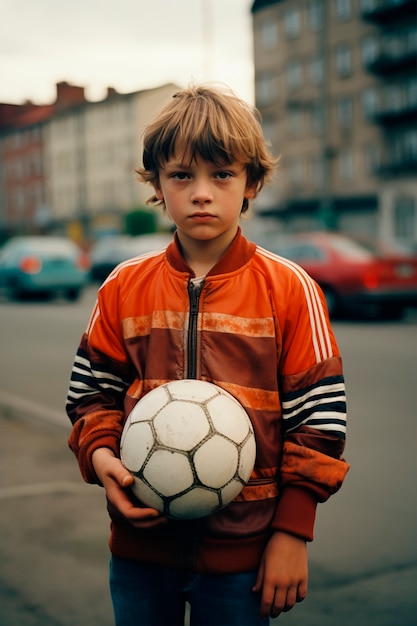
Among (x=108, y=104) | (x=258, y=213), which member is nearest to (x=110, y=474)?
(x=258, y=213)

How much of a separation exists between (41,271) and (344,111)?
114 ft

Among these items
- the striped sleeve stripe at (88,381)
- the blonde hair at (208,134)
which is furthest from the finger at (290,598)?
the blonde hair at (208,134)

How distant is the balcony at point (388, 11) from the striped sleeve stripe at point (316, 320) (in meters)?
48.5

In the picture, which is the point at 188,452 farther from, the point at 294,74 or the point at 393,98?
the point at 294,74

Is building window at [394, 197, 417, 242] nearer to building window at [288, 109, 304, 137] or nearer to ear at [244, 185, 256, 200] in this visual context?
building window at [288, 109, 304, 137]

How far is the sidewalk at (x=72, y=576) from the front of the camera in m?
3.45

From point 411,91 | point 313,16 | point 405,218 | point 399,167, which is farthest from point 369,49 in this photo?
point 405,218

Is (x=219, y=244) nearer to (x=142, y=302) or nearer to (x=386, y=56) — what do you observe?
(x=142, y=302)

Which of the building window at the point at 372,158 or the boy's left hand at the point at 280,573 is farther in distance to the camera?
the building window at the point at 372,158

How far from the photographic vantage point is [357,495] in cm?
505

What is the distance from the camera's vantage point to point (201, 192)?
6.44ft

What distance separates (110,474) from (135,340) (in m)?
0.33

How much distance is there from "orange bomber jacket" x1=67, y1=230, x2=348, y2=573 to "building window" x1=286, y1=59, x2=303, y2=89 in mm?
56182

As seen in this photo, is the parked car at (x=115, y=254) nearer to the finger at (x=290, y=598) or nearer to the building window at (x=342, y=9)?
the finger at (x=290, y=598)
